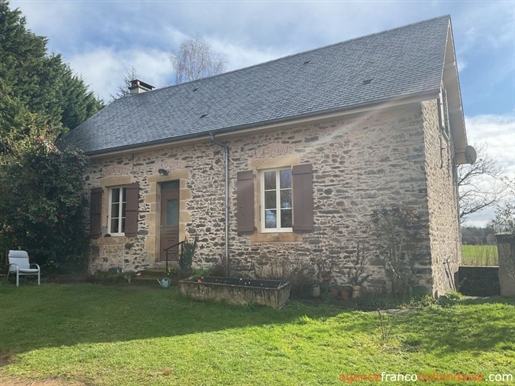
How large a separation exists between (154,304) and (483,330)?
490 centimetres

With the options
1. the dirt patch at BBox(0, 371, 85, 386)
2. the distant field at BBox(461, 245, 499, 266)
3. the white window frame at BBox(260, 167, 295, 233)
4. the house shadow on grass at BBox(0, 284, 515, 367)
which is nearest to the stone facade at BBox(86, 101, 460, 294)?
the white window frame at BBox(260, 167, 295, 233)

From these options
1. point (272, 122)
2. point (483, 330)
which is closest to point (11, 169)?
point (272, 122)

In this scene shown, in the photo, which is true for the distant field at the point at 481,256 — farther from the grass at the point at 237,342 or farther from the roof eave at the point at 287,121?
the roof eave at the point at 287,121

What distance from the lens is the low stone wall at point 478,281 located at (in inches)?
368

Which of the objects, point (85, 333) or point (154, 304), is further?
point (154, 304)

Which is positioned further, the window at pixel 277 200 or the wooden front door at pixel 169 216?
the wooden front door at pixel 169 216

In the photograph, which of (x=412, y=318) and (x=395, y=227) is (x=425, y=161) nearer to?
(x=395, y=227)

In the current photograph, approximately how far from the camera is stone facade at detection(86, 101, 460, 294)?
23.7 ft

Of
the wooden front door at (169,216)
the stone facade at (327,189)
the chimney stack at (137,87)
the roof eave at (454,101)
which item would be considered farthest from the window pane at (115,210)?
the roof eave at (454,101)

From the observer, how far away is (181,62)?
2331 cm

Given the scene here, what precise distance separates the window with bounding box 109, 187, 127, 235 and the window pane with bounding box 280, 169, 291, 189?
4785mm

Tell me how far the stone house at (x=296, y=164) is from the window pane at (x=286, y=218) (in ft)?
Answer: 0.07

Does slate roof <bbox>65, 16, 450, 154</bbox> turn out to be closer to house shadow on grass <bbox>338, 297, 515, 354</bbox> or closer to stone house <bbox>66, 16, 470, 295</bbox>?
stone house <bbox>66, 16, 470, 295</bbox>

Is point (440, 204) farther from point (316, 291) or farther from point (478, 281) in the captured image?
point (316, 291)
